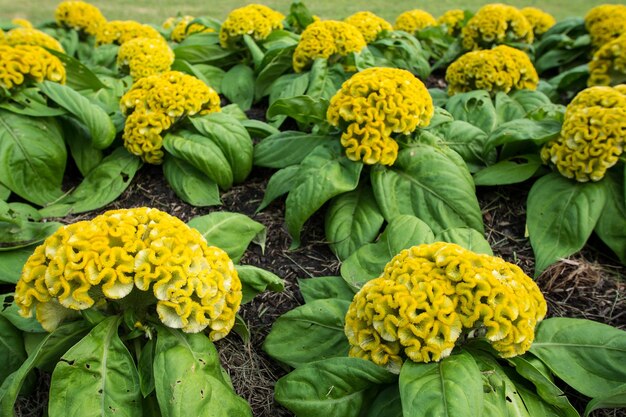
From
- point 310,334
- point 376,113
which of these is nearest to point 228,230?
point 310,334

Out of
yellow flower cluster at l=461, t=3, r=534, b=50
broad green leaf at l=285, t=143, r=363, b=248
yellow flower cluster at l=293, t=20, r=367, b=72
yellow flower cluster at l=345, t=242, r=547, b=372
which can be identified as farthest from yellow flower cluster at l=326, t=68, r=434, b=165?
yellow flower cluster at l=461, t=3, r=534, b=50

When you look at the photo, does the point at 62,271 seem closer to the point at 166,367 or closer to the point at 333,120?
the point at 166,367

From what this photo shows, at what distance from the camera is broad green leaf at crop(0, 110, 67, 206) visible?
404 centimetres

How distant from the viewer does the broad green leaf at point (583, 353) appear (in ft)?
8.43

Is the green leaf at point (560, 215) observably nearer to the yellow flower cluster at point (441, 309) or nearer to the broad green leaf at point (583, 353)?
the broad green leaf at point (583, 353)

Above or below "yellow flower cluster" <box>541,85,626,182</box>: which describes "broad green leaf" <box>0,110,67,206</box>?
below

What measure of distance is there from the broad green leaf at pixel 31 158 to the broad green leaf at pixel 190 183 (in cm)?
84

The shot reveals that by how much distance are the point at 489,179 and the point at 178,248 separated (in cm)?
244

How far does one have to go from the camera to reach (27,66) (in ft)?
13.7

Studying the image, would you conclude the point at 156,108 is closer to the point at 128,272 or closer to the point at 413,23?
the point at 128,272

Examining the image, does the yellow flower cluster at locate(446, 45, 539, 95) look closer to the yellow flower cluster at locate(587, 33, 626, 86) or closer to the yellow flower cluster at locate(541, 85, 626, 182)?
the yellow flower cluster at locate(587, 33, 626, 86)

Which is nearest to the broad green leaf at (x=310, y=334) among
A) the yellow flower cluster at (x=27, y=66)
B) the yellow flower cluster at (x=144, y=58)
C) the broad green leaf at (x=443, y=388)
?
the broad green leaf at (x=443, y=388)

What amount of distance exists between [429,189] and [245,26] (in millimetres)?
3172

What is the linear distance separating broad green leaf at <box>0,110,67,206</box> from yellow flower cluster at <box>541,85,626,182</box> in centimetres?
367
